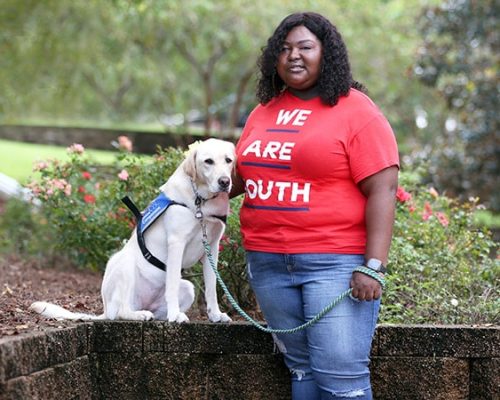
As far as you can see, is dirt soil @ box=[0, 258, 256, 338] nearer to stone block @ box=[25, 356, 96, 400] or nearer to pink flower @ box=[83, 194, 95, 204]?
stone block @ box=[25, 356, 96, 400]

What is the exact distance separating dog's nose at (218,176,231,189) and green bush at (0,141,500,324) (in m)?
1.38

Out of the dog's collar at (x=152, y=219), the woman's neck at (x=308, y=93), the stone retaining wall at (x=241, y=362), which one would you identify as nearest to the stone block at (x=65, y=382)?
the stone retaining wall at (x=241, y=362)

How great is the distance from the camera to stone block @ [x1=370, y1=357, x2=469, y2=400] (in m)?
5.07

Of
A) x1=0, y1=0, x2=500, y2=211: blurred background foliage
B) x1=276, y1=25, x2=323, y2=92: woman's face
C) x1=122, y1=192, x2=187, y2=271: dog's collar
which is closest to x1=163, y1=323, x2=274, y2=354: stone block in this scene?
x1=122, y1=192, x2=187, y2=271: dog's collar

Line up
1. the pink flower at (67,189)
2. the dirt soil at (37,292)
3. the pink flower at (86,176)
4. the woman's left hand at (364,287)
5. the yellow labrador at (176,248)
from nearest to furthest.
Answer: the woman's left hand at (364,287), the yellow labrador at (176,248), the dirt soil at (37,292), the pink flower at (67,189), the pink flower at (86,176)

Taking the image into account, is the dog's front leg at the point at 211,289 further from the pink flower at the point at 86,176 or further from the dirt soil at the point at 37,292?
the pink flower at the point at 86,176

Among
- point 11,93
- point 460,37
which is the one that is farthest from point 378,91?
point 11,93

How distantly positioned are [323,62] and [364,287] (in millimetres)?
1071

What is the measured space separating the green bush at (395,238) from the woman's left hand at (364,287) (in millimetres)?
1443

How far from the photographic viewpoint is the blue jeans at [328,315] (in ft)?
13.8

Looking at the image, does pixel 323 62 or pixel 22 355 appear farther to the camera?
pixel 323 62

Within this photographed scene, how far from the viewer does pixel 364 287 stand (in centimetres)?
415

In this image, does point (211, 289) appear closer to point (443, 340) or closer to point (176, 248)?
point (176, 248)

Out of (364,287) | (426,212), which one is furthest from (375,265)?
(426,212)
